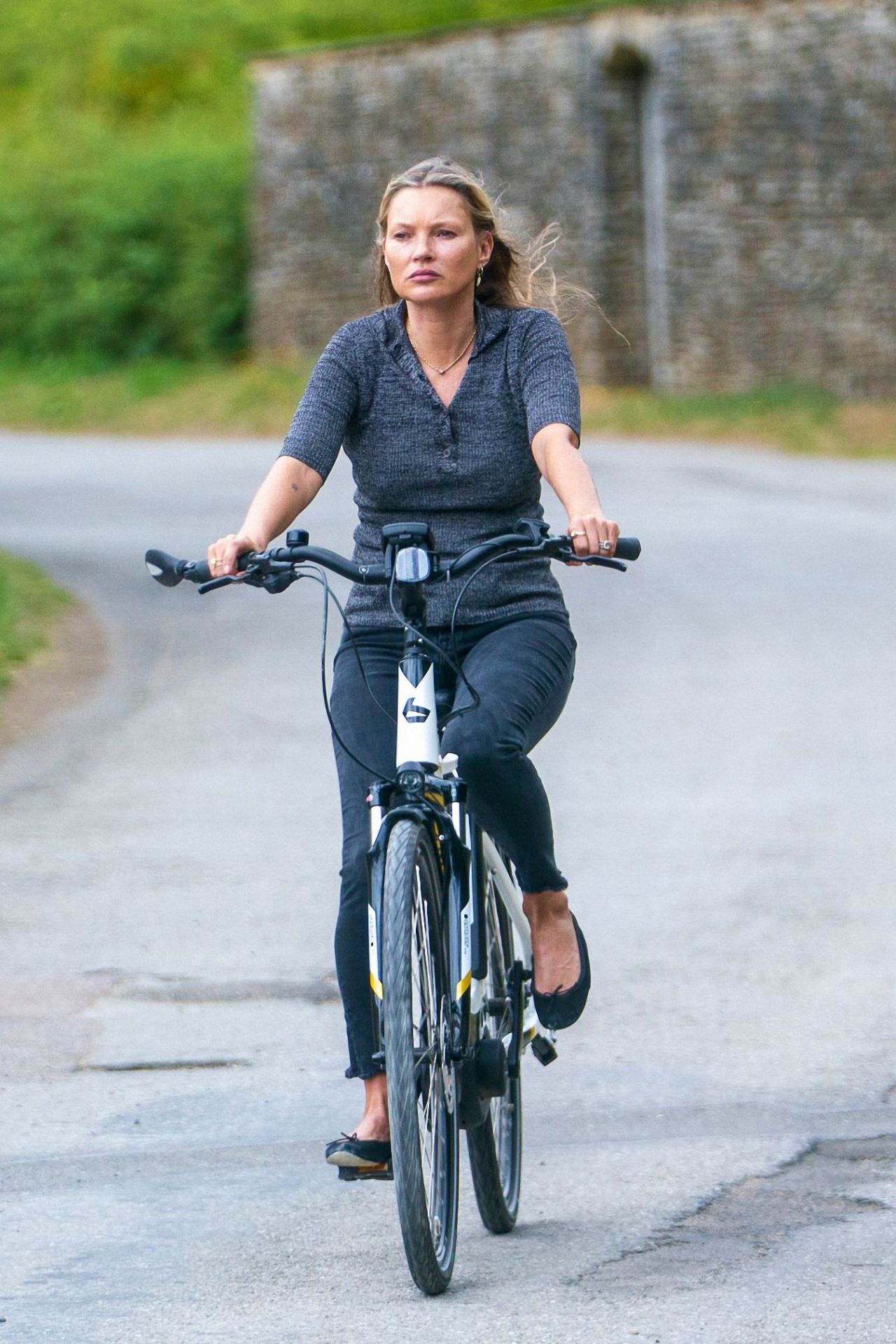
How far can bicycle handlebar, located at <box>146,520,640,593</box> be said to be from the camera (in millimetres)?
4105

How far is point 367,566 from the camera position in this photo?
166 inches

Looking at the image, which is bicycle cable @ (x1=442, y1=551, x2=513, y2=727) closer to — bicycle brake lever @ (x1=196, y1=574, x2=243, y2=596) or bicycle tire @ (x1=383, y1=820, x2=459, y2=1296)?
bicycle tire @ (x1=383, y1=820, x2=459, y2=1296)

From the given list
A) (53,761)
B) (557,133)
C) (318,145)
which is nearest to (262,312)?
(318,145)

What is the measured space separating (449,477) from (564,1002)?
1102 mm

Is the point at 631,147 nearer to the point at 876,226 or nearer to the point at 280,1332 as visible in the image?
the point at 876,226

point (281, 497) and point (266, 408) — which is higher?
point (266, 408)

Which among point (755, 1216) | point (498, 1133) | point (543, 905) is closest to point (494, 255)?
point (543, 905)

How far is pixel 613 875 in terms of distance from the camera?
7.79m

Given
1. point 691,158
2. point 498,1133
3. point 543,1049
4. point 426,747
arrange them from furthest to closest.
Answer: point 691,158 → point 543,1049 → point 498,1133 → point 426,747

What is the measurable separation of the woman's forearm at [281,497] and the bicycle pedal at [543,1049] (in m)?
1.20

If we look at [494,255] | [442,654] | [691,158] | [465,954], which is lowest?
[465,954]

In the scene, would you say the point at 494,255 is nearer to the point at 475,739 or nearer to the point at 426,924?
the point at 475,739

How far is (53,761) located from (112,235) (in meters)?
26.3

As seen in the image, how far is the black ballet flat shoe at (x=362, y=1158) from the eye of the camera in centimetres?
422
